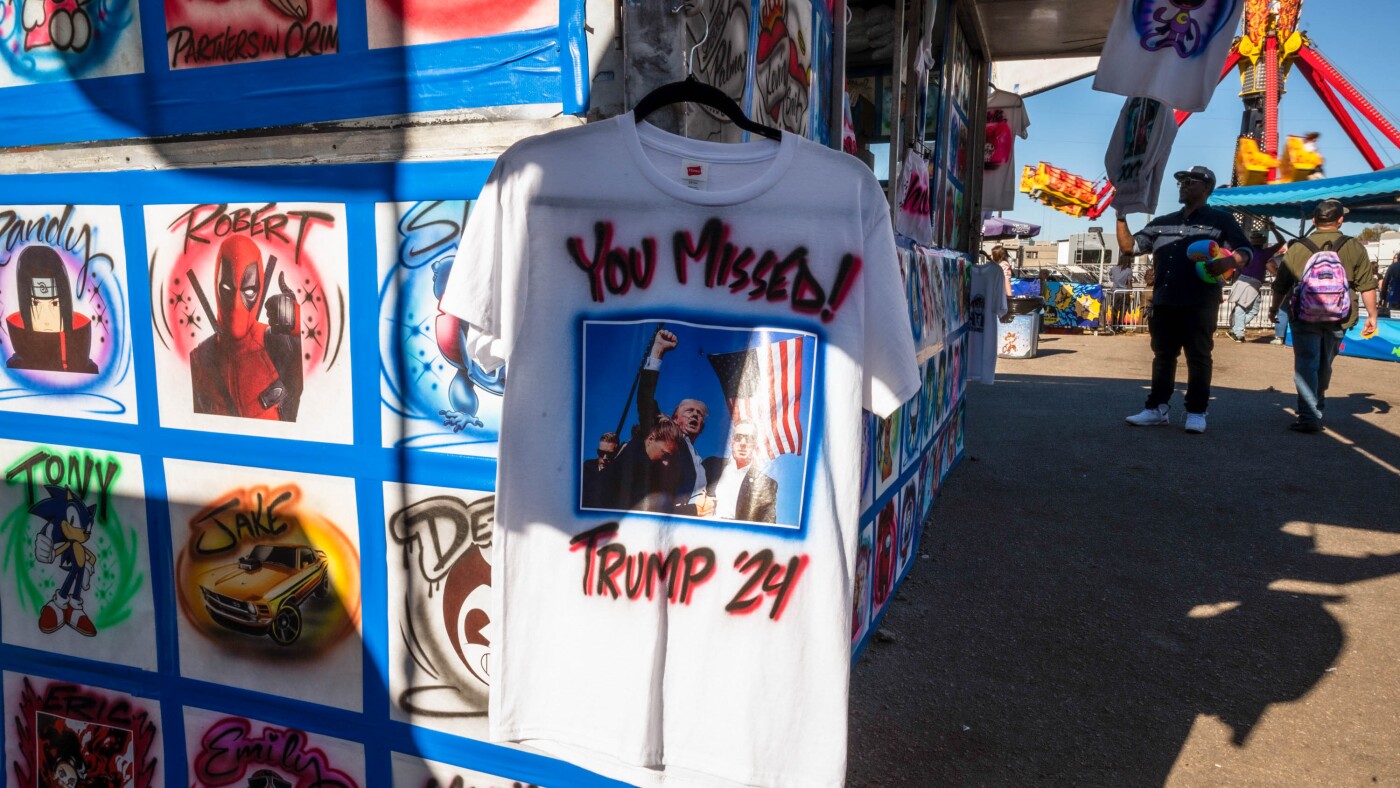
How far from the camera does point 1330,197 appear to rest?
1684 cm

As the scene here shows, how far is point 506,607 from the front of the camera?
183 centimetres

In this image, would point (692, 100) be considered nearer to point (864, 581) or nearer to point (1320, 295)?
point (864, 581)

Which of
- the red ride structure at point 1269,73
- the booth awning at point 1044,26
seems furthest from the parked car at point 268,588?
the red ride structure at point 1269,73

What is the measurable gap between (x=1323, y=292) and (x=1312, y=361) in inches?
29.8

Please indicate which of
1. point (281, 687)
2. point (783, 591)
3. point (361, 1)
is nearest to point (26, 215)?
point (361, 1)

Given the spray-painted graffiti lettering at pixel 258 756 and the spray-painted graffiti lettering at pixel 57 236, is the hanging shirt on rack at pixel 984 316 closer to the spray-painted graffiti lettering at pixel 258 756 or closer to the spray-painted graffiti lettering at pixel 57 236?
the spray-painted graffiti lettering at pixel 258 756

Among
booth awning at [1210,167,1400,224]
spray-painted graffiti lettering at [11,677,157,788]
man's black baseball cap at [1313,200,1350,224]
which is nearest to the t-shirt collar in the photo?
spray-painted graffiti lettering at [11,677,157,788]

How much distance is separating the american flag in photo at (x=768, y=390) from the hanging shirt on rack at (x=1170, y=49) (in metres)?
3.77

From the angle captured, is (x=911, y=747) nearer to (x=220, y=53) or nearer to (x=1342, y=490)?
(x=220, y=53)

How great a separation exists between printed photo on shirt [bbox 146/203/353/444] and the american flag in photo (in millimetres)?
1070

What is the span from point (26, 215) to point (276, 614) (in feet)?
4.45

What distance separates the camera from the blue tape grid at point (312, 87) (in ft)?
6.33

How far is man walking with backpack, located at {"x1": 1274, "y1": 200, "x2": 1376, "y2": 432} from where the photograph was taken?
7363mm

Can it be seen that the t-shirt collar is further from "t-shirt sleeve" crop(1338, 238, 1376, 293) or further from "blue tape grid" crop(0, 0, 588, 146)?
"t-shirt sleeve" crop(1338, 238, 1376, 293)
